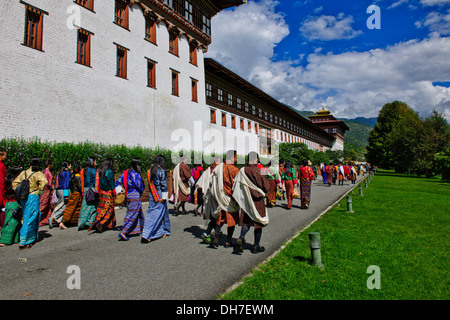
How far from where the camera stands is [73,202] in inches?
338

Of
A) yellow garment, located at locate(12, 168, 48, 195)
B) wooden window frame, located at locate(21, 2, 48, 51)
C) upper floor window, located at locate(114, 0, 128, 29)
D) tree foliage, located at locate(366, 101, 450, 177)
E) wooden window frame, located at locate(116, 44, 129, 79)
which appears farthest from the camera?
tree foliage, located at locate(366, 101, 450, 177)

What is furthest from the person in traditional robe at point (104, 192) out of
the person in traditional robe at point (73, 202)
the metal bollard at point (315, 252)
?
the metal bollard at point (315, 252)

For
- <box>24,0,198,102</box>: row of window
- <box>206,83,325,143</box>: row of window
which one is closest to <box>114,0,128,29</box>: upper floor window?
<box>24,0,198,102</box>: row of window

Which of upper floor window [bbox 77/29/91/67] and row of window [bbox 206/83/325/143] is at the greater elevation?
row of window [bbox 206/83/325/143]

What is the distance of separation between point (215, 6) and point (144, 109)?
1608cm

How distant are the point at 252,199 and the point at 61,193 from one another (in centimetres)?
684

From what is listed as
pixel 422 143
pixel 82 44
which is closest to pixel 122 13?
pixel 82 44

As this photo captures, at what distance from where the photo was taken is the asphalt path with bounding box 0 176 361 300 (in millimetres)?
3820

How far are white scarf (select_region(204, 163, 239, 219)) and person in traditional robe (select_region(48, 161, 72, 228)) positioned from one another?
537 centimetres

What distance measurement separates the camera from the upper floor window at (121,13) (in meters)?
19.1

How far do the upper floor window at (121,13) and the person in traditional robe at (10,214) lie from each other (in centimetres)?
1631

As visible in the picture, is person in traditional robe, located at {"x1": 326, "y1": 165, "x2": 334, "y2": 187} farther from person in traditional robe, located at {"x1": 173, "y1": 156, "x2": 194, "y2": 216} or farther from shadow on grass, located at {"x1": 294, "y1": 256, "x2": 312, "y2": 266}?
shadow on grass, located at {"x1": 294, "y1": 256, "x2": 312, "y2": 266}
